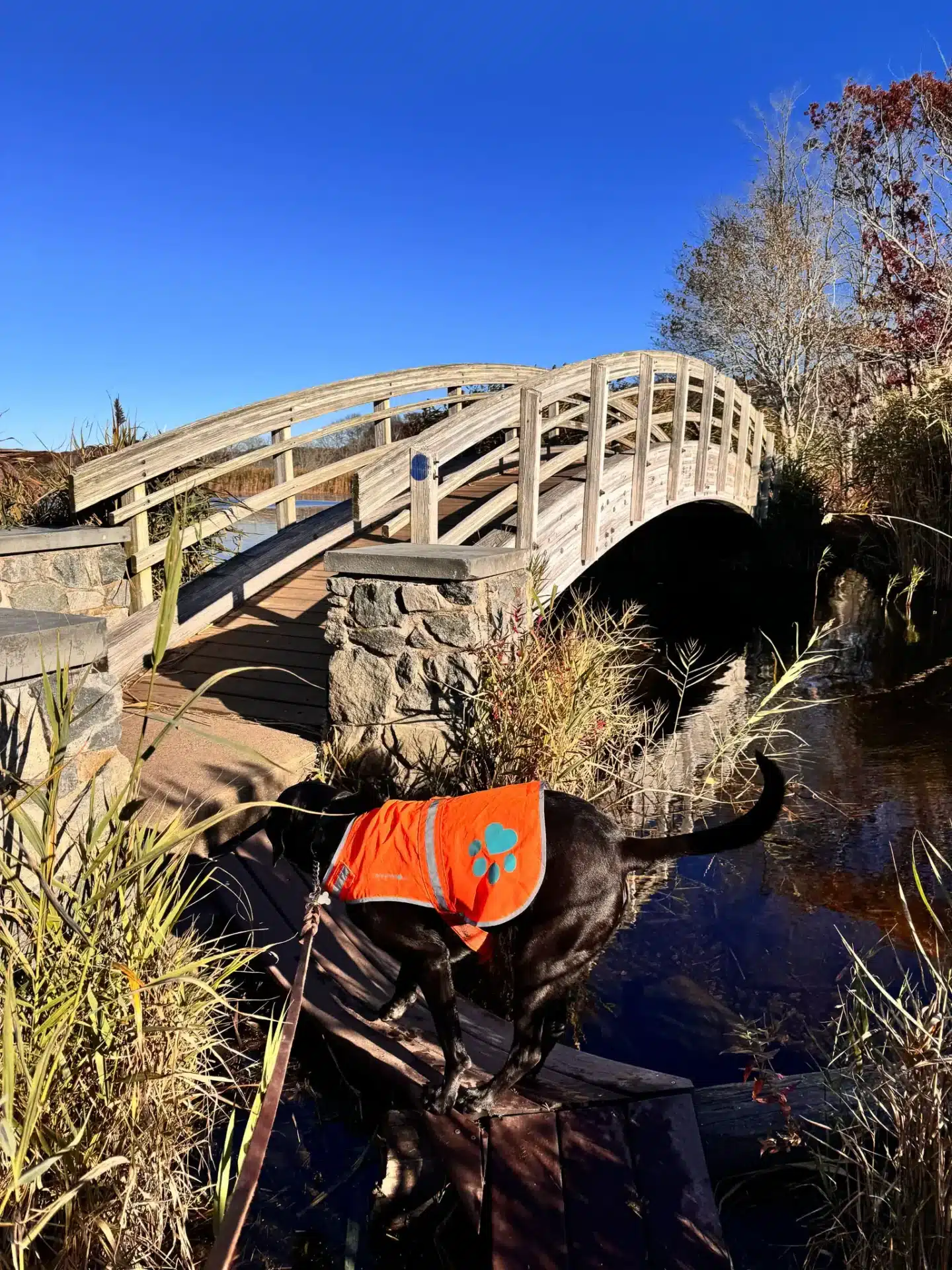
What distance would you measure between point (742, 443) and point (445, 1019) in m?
10.4

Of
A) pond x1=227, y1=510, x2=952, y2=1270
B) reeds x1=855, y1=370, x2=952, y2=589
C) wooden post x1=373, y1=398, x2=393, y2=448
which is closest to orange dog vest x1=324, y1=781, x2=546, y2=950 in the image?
pond x1=227, y1=510, x2=952, y2=1270

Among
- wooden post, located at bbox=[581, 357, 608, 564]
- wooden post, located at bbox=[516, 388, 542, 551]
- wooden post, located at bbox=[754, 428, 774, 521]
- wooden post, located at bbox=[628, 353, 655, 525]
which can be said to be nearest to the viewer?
wooden post, located at bbox=[516, 388, 542, 551]

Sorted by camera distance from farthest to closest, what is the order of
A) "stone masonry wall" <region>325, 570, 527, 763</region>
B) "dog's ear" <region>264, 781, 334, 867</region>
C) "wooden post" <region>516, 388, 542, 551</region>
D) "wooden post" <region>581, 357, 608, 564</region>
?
"wooden post" <region>581, 357, 608, 564</region> → "wooden post" <region>516, 388, 542, 551</region> → "stone masonry wall" <region>325, 570, 527, 763</region> → "dog's ear" <region>264, 781, 334, 867</region>

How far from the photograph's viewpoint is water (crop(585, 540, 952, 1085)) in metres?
3.03

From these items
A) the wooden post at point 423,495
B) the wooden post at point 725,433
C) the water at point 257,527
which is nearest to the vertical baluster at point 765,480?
the wooden post at point 725,433

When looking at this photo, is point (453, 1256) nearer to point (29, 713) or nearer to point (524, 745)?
point (29, 713)

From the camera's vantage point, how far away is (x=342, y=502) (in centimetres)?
797

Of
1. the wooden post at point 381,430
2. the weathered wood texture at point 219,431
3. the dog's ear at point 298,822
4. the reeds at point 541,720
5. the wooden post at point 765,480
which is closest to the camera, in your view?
the dog's ear at point 298,822

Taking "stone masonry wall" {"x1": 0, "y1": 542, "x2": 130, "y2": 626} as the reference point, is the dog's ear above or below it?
below

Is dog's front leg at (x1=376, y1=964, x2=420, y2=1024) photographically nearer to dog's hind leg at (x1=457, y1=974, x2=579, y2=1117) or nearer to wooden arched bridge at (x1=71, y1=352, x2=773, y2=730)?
dog's hind leg at (x1=457, y1=974, x2=579, y2=1117)

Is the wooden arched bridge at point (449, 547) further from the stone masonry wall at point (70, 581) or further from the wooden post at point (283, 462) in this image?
the stone masonry wall at point (70, 581)

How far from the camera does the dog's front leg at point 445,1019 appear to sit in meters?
2.31

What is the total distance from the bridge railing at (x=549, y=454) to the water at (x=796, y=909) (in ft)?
7.25

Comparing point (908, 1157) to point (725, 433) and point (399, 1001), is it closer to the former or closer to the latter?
point (399, 1001)
